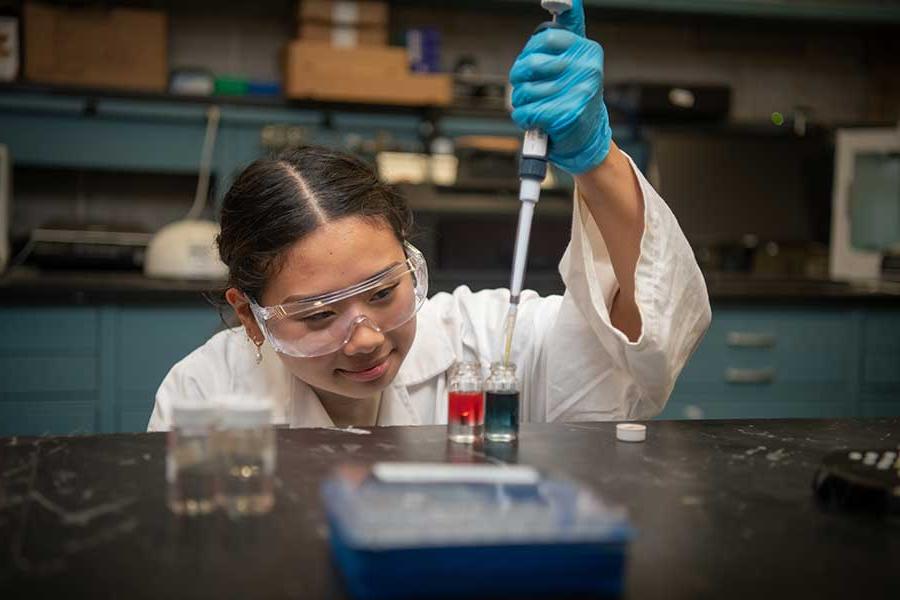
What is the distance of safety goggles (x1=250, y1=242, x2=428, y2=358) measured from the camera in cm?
134

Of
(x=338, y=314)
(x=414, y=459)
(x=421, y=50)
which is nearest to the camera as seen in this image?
(x=414, y=459)

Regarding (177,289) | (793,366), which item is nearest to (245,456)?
(177,289)

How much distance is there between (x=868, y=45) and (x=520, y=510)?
494cm

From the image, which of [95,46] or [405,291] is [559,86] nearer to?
[405,291]

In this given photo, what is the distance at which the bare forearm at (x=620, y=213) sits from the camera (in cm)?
140

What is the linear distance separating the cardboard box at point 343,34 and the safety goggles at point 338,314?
105 inches

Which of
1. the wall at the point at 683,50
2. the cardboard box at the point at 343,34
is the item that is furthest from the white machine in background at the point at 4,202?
the cardboard box at the point at 343,34

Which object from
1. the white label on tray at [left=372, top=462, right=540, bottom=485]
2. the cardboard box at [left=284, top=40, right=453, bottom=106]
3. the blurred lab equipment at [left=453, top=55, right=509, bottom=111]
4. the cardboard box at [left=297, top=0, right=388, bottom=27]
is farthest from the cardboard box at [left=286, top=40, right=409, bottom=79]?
the white label on tray at [left=372, top=462, right=540, bottom=485]

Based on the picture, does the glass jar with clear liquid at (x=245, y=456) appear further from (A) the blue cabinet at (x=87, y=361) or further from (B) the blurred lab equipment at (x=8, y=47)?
(B) the blurred lab equipment at (x=8, y=47)

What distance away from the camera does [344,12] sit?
3.86 meters

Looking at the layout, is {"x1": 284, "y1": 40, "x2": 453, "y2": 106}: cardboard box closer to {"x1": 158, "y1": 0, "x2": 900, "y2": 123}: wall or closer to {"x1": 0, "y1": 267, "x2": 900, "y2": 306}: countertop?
{"x1": 158, "y1": 0, "x2": 900, "y2": 123}: wall

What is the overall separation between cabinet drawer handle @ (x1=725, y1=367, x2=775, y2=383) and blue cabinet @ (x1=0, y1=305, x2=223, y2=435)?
1.90 metres

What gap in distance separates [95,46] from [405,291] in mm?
2841

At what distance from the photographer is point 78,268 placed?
3525mm
